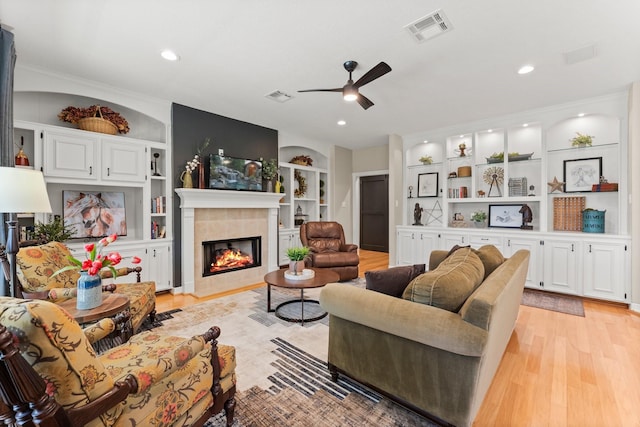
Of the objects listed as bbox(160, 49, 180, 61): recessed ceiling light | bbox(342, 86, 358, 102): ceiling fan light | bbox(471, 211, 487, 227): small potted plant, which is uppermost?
bbox(160, 49, 180, 61): recessed ceiling light

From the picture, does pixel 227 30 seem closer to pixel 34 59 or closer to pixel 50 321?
pixel 34 59

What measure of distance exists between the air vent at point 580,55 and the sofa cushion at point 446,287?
244 cm

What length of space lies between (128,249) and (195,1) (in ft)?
9.79

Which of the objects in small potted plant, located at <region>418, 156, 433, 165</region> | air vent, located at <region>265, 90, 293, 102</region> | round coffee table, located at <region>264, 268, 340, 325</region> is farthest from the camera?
small potted plant, located at <region>418, 156, 433, 165</region>

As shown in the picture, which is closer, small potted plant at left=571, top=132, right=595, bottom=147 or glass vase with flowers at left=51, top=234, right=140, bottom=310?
glass vase with flowers at left=51, top=234, right=140, bottom=310

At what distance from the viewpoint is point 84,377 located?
3.00ft

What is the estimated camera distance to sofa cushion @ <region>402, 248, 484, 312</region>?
159 cm

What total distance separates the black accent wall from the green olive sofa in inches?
120

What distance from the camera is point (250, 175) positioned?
4805mm

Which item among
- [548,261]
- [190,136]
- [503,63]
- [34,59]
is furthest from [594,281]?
[34,59]

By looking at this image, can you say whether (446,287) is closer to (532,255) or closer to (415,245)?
(532,255)

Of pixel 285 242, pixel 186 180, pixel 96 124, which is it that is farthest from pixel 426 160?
pixel 96 124

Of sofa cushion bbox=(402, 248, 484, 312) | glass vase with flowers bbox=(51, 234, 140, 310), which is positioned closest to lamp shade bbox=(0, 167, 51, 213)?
glass vase with flowers bbox=(51, 234, 140, 310)

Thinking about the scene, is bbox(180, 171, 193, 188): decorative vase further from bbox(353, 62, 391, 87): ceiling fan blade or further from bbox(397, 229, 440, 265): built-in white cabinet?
bbox(397, 229, 440, 265): built-in white cabinet
